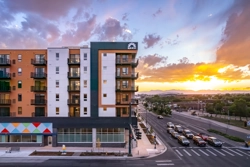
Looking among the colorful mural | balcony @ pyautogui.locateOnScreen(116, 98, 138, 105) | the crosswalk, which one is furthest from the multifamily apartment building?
the crosswalk

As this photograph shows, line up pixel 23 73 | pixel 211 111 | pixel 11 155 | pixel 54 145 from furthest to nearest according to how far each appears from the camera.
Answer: pixel 211 111 < pixel 23 73 < pixel 54 145 < pixel 11 155

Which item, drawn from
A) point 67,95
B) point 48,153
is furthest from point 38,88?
point 48,153

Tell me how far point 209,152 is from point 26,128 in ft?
107

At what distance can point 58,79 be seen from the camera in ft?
119

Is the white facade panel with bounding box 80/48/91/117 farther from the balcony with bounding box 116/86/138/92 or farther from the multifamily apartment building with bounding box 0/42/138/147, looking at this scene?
the balcony with bounding box 116/86/138/92

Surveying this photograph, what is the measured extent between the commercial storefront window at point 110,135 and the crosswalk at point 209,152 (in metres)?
9.97

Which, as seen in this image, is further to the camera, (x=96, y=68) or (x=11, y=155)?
(x=96, y=68)

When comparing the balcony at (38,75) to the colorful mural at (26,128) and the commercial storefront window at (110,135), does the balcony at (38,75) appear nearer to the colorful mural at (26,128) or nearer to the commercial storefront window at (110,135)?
the colorful mural at (26,128)

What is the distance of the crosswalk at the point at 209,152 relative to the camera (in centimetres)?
3009

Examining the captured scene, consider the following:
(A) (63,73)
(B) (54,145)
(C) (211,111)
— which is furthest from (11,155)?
(C) (211,111)

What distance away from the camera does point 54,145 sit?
34.4 meters

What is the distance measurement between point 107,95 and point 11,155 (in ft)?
59.6

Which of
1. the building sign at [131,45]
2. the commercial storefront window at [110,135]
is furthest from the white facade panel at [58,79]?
the building sign at [131,45]

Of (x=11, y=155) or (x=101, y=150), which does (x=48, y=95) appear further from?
(x=101, y=150)
